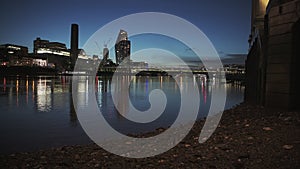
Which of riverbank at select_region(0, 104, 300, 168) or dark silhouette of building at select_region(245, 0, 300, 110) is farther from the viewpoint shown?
dark silhouette of building at select_region(245, 0, 300, 110)

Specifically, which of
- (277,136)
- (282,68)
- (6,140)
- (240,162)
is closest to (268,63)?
(282,68)

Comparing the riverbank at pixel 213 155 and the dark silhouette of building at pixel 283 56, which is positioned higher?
the dark silhouette of building at pixel 283 56

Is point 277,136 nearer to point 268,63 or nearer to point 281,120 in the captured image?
point 281,120

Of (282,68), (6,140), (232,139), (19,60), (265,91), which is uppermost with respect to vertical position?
(19,60)

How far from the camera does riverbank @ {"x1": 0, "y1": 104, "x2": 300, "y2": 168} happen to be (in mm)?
6361

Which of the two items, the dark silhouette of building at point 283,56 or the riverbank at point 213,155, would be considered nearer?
the riverbank at point 213,155

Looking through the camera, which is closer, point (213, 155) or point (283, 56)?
point (213, 155)

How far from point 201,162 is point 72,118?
38.1ft

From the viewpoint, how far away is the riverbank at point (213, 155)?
250 inches

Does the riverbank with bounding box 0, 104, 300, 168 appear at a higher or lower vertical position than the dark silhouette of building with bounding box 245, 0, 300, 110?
lower

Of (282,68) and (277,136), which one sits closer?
(277,136)

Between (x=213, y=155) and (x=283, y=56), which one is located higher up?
(x=283, y=56)

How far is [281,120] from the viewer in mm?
9922

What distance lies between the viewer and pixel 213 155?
697 centimetres
